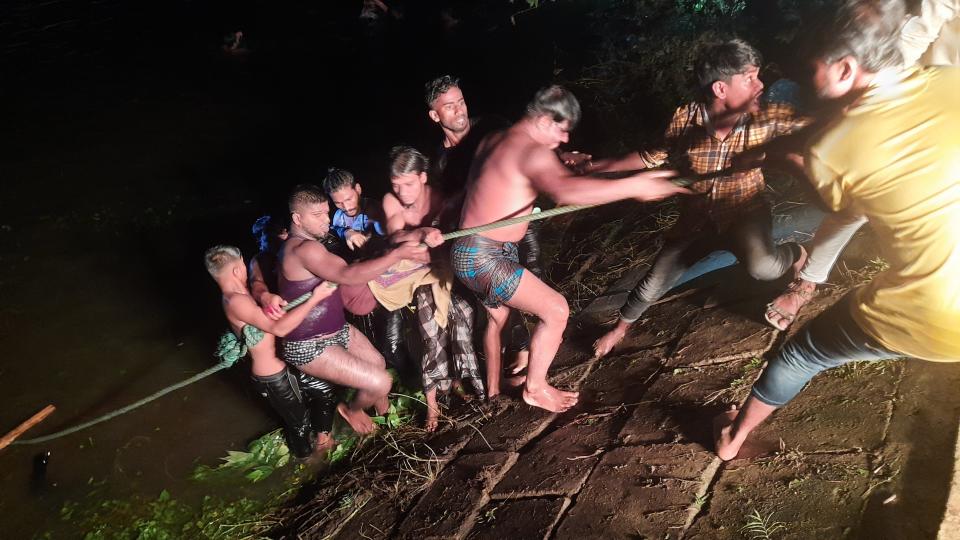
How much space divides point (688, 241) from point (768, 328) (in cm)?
74

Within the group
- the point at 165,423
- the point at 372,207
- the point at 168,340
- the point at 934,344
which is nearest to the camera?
the point at 934,344

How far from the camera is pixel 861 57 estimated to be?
217cm

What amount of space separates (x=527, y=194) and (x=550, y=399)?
1.48 metres

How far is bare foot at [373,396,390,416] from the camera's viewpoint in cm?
488

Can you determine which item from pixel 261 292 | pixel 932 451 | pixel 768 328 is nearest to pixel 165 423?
pixel 261 292

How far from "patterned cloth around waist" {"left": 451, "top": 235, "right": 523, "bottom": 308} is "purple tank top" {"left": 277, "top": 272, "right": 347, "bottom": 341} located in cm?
104

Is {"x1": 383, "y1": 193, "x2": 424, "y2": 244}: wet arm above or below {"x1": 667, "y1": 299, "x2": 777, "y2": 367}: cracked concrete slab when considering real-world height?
above

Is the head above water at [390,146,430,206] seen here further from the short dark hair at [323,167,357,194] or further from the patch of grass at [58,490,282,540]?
the patch of grass at [58,490,282,540]

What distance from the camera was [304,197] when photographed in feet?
12.7

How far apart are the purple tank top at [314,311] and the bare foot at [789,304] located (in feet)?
9.56

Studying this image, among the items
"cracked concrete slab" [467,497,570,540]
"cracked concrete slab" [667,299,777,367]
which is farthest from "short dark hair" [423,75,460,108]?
"cracked concrete slab" [467,497,570,540]

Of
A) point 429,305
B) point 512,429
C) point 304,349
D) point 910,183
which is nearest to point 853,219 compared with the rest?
point 910,183

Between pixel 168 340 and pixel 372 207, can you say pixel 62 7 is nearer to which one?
pixel 168 340

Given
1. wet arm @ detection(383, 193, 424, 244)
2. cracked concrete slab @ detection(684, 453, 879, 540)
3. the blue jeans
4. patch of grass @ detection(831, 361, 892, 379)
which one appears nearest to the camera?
the blue jeans
